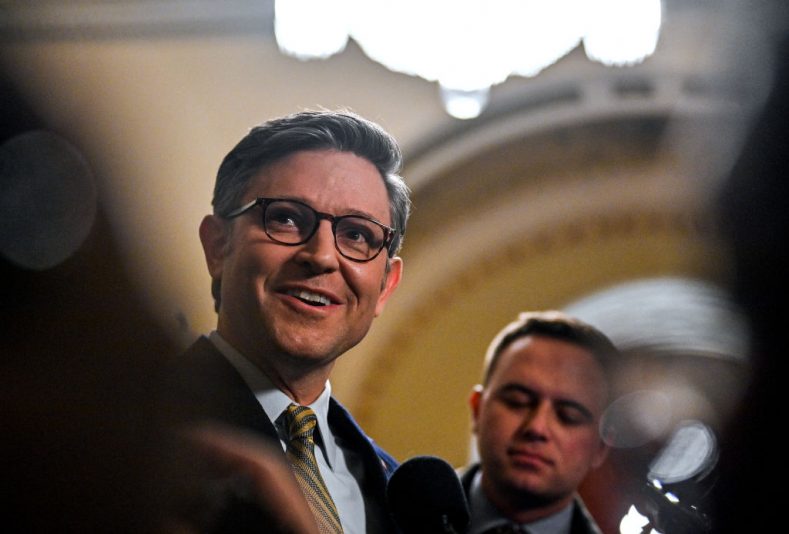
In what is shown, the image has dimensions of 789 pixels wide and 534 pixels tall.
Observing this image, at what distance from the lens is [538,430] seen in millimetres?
869

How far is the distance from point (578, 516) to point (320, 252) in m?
0.38

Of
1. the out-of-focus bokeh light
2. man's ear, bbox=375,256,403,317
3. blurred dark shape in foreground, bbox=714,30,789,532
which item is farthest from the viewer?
the out-of-focus bokeh light

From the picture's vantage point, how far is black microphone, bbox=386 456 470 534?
84 centimetres

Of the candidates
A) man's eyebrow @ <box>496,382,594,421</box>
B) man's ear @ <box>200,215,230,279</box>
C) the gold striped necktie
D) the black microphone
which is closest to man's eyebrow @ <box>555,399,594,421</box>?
man's eyebrow @ <box>496,382,594,421</box>

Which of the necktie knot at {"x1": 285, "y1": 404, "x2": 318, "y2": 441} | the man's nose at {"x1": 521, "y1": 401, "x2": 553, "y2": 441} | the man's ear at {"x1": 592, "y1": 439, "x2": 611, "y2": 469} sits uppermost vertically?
the man's nose at {"x1": 521, "y1": 401, "x2": 553, "y2": 441}

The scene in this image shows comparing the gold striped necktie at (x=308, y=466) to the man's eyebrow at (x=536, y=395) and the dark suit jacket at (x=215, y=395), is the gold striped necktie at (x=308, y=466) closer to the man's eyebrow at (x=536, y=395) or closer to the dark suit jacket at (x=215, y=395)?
the dark suit jacket at (x=215, y=395)

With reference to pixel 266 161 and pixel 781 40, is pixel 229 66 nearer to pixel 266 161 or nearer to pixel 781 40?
pixel 266 161

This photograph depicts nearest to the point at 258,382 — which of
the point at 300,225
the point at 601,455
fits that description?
the point at 300,225

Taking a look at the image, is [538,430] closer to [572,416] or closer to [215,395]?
[572,416]

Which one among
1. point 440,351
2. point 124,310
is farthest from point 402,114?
point 124,310

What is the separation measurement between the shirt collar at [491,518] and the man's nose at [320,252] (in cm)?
27

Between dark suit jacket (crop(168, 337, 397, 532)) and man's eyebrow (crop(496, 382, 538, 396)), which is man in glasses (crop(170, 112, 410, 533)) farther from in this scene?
man's eyebrow (crop(496, 382, 538, 396))

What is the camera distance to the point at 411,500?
84 cm

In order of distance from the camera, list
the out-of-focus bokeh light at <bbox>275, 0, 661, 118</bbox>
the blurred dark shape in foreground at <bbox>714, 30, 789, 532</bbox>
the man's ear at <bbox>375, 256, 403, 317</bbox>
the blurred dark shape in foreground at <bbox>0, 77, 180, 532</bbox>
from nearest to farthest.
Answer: the blurred dark shape in foreground at <bbox>0, 77, 180, 532</bbox> < the man's ear at <bbox>375, 256, 403, 317</bbox> < the blurred dark shape in foreground at <bbox>714, 30, 789, 532</bbox> < the out-of-focus bokeh light at <bbox>275, 0, 661, 118</bbox>
